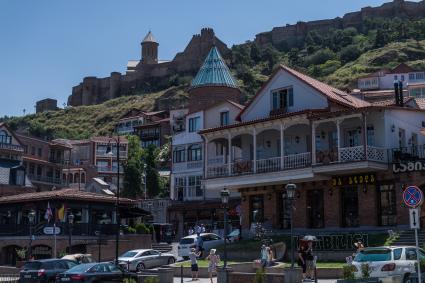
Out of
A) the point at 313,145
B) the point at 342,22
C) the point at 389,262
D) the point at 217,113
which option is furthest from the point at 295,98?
the point at 342,22

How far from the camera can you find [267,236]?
39156 mm

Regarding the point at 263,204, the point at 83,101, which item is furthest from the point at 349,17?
the point at 263,204

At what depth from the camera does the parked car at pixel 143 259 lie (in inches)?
1423

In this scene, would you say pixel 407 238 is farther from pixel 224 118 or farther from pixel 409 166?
pixel 224 118

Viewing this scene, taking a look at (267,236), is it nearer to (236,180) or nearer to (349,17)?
(236,180)

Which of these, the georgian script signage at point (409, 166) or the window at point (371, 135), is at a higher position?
the window at point (371, 135)

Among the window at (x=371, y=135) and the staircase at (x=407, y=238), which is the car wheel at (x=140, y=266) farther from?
the window at (x=371, y=135)

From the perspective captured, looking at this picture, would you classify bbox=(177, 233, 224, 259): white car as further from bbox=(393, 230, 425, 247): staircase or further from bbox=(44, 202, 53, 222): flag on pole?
bbox=(393, 230, 425, 247): staircase

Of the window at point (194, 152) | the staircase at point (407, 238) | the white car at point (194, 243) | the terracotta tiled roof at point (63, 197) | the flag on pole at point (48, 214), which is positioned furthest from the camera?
the window at point (194, 152)

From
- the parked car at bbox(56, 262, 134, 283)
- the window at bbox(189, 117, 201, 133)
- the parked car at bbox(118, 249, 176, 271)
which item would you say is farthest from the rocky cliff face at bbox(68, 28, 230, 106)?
the parked car at bbox(56, 262, 134, 283)

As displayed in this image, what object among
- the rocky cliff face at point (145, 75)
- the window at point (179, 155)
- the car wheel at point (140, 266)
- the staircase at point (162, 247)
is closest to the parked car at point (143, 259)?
the car wheel at point (140, 266)

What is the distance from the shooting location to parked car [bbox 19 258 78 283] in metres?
28.2

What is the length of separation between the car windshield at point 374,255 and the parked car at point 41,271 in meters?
13.1

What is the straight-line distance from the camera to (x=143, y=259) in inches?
1454
